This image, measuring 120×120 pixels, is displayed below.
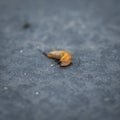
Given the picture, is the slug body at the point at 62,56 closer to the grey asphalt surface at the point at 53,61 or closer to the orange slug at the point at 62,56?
the orange slug at the point at 62,56

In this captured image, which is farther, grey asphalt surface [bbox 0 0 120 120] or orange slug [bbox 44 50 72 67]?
orange slug [bbox 44 50 72 67]

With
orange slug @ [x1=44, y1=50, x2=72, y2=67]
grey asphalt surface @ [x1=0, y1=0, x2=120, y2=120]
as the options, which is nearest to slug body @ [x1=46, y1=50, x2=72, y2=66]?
orange slug @ [x1=44, y1=50, x2=72, y2=67]

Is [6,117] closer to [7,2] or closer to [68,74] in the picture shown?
[68,74]

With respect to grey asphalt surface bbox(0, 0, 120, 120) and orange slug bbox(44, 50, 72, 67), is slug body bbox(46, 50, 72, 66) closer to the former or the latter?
orange slug bbox(44, 50, 72, 67)

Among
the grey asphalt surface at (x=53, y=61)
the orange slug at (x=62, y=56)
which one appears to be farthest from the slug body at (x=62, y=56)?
the grey asphalt surface at (x=53, y=61)

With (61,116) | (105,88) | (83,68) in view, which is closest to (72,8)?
(83,68)

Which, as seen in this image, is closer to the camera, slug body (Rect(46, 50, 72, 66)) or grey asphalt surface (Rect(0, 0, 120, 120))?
grey asphalt surface (Rect(0, 0, 120, 120))
